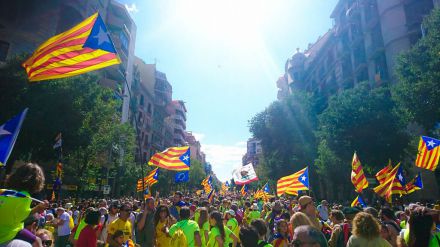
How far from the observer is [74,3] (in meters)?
34.8

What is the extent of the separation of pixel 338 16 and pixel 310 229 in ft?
167

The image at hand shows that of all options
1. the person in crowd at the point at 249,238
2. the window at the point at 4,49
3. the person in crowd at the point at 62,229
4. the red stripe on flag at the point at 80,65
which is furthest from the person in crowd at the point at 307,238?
the window at the point at 4,49

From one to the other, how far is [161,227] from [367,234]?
4055mm

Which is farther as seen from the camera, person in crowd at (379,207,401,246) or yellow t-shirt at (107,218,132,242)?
yellow t-shirt at (107,218,132,242)

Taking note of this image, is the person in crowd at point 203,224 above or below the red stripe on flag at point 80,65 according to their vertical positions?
below

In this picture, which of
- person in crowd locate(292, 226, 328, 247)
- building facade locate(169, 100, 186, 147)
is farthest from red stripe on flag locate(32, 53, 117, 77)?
building facade locate(169, 100, 186, 147)

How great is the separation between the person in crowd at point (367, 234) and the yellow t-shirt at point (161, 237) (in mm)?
3656

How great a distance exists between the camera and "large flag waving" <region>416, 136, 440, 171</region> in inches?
483

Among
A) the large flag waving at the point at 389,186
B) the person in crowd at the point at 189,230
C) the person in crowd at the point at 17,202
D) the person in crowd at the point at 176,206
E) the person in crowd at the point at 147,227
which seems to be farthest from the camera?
the large flag waving at the point at 389,186

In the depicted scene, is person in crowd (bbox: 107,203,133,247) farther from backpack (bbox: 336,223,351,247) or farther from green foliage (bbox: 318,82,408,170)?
green foliage (bbox: 318,82,408,170)

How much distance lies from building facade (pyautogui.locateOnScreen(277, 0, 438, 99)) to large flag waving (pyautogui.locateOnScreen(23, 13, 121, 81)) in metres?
27.9

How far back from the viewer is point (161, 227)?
21.9 ft

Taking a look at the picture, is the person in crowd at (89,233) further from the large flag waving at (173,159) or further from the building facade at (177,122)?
the building facade at (177,122)

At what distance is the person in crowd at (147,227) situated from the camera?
22.4ft
